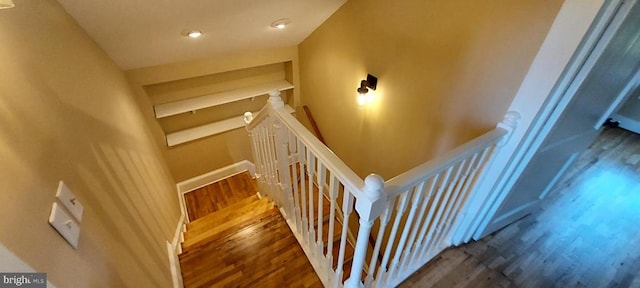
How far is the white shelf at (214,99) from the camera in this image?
301cm

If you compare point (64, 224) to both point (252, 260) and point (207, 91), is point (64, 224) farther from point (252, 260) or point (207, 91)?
point (207, 91)

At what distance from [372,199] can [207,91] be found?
10.3 feet

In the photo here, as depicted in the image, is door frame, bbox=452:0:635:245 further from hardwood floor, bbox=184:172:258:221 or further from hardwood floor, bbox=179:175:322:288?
hardwood floor, bbox=184:172:258:221

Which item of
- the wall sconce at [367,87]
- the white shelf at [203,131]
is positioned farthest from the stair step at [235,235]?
the white shelf at [203,131]

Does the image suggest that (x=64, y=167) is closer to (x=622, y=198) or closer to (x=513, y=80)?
(x=513, y=80)

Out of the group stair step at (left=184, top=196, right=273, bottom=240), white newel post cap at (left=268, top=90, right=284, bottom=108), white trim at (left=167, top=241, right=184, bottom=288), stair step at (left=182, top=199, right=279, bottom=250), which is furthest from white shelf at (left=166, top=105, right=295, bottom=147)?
white newel post cap at (left=268, top=90, right=284, bottom=108)

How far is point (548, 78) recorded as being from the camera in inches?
42.6

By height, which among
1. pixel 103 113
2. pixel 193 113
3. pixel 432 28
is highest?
pixel 432 28

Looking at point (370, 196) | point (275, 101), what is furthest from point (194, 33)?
point (370, 196)

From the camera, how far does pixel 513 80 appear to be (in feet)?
4.16

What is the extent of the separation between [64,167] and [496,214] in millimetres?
2147

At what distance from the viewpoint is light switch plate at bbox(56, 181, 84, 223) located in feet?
2.72

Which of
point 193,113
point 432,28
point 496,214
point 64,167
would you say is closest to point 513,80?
point 432,28

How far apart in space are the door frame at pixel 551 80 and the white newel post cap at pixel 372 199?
849 mm
